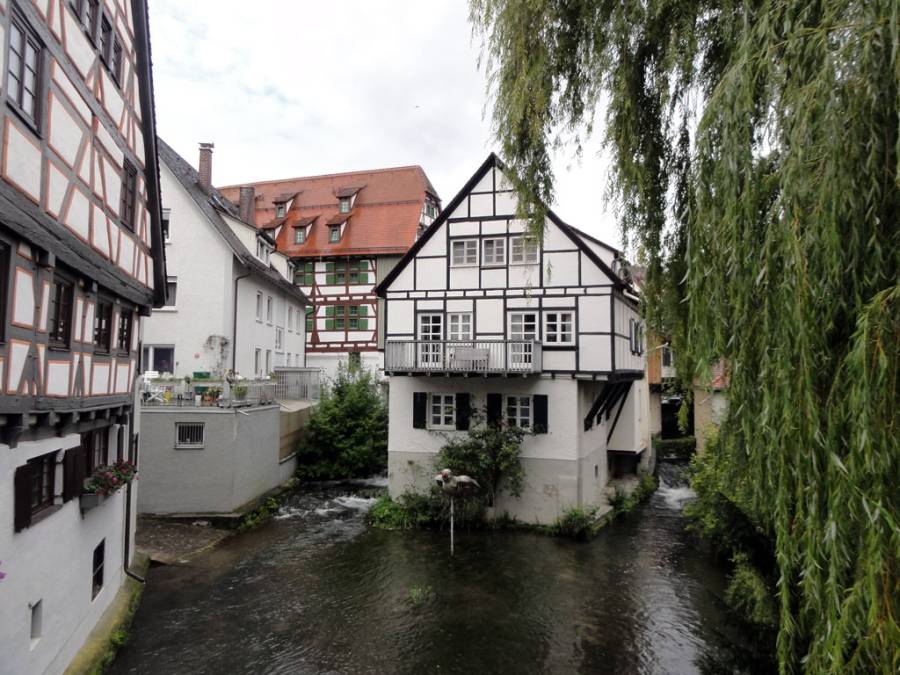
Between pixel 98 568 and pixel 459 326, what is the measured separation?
10603 millimetres

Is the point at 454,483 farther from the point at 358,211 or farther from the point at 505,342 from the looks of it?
the point at 358,211

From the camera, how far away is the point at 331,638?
33.0 feet

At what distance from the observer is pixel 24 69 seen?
6188mm

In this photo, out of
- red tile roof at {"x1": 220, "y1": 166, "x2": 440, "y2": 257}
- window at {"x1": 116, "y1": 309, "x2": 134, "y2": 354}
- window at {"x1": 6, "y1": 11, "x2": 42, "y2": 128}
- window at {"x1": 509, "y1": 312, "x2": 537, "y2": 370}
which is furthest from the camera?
red tile roof at {"x1": 220, "y1": 166, "x2": 440, "y2": 257}

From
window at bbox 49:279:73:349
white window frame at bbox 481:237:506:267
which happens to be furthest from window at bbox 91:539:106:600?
white window frame at bbox 481:237:506:267

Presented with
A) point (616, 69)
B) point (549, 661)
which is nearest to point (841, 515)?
point (616, 69)

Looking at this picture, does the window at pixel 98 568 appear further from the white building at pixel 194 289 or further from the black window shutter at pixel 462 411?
the white building at pixel 194 289

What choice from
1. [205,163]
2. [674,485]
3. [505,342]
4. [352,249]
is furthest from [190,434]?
[352,249]

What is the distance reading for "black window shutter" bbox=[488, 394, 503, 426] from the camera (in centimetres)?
1711

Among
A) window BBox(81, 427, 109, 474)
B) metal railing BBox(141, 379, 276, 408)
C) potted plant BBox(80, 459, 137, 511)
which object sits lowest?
potted plant BBox(80, 459, 137, 511)

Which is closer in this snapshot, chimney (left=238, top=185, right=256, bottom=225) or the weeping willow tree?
the weeping willow tree

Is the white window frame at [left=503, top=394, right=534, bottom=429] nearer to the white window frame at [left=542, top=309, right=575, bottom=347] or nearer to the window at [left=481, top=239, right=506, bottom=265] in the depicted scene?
the white window frame at [left=542, top=309, right=575, bottom=347]

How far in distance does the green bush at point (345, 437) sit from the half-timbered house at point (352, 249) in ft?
26.5

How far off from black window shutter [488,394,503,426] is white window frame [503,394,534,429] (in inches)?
6.0
